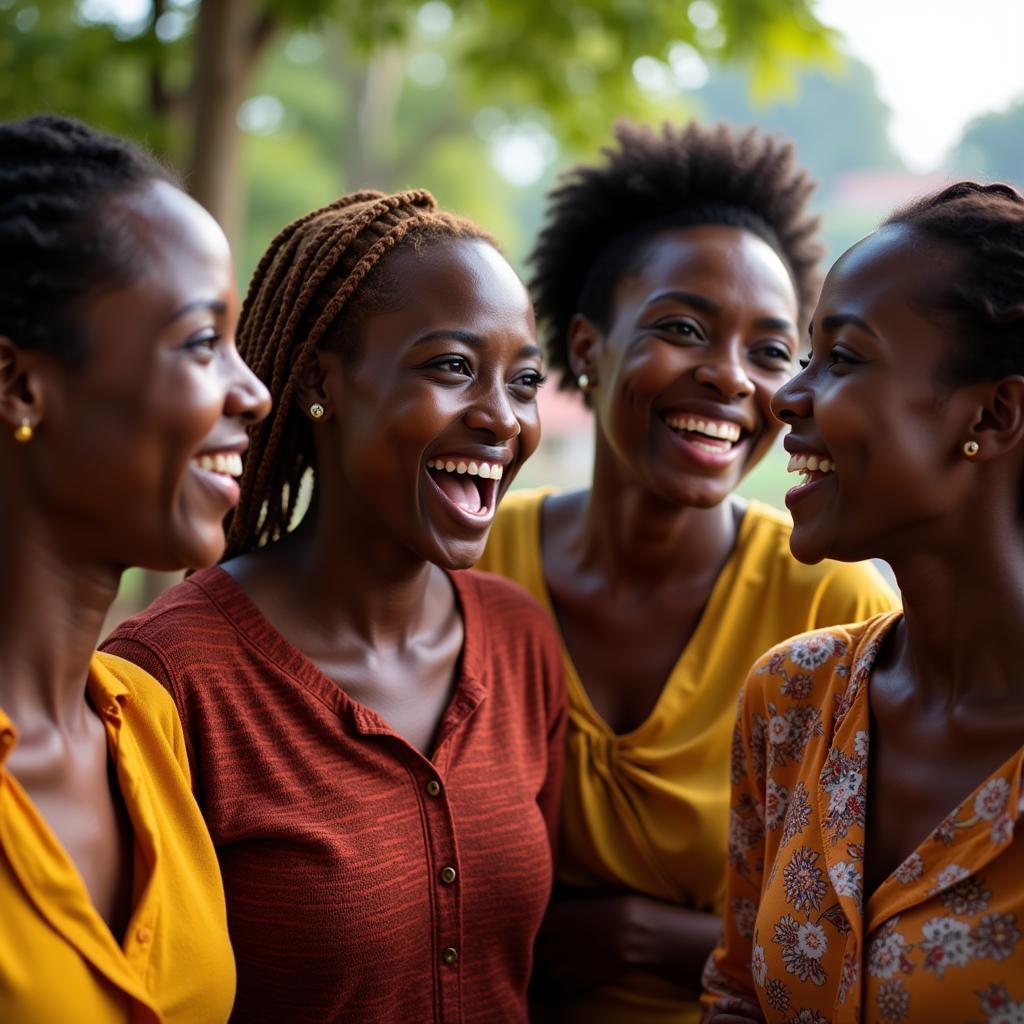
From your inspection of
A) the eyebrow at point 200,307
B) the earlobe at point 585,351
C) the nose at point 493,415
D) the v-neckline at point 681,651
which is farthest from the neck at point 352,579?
the earlobe at point 585,351

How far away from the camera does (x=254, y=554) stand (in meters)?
2.64

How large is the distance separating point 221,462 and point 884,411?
3.41ft

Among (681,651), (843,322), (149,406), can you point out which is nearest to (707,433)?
(681,651)

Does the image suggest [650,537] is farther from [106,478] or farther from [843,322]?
[106,478]

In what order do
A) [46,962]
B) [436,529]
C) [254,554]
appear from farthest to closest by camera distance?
1. [254,554]
2. [436,529]
3. [46,962]

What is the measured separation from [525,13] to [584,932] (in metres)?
3.72

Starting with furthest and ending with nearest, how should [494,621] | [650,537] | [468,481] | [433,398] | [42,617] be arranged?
[650,537] < [494,621] < [468,481] < [433,398] < [42,617]

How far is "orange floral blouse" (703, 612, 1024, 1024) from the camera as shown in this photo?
185cm

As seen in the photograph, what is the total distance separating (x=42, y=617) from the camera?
1.89 meters

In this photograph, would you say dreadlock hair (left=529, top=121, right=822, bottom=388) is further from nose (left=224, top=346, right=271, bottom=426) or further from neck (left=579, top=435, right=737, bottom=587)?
nose (left=224, top=346, right=271, bottom=426)

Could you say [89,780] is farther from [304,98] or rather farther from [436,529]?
[304,98]

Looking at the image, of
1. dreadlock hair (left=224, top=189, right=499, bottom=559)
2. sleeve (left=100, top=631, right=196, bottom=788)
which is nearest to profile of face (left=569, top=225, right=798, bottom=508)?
dreadlock hair (left=224, top=189, right=499, bottom=559)

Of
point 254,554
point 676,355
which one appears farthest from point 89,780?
point 676,355

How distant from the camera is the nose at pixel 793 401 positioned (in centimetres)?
219
